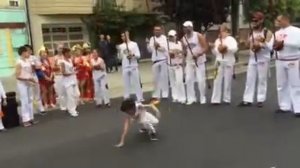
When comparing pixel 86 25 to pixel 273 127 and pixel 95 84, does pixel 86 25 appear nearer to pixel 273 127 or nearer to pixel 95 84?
pixel 95 84

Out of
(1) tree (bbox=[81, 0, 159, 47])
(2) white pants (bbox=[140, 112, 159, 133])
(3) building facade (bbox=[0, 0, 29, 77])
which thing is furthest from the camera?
(1) tree (bbox=[81, 0, 159, 47])

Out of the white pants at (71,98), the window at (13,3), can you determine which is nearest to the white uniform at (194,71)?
the white pants at (71,98)

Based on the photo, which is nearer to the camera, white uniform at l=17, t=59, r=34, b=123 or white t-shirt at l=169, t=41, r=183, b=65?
white uniform at l=17, t=59, r=34, b=123

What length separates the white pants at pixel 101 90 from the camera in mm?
14609

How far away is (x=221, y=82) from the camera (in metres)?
13.0

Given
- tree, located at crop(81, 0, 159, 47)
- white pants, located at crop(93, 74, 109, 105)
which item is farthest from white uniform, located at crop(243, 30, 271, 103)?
→ tree, located at crop(81, 0, 159, 47)

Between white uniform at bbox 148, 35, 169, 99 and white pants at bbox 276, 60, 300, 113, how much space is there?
3.84m

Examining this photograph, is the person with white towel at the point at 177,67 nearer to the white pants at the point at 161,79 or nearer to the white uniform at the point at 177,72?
the white uniform at the point at 177,72

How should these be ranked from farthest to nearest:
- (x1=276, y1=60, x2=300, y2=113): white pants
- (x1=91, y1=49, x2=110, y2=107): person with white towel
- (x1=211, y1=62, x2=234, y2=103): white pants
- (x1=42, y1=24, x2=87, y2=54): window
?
(x1=42, y1=24, x2=87, y2=54): window, (x1=91, y1=49, x2=110, y2=107): person with white towel, (x1=211, y1=62, x2=234, y2=103): white pants, (x1=276, y1=60, x2=300, y2=113): white pants

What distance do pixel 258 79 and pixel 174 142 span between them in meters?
3.71

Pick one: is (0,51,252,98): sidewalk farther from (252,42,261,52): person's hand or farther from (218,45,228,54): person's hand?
(252,42,261,52): person's hand

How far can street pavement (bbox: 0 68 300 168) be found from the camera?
8.14m

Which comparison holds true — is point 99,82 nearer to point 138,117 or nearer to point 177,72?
point 177,72

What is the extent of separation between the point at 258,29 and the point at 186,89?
2.43 metres
